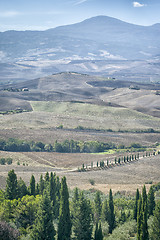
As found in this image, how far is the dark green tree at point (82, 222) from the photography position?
119 feet

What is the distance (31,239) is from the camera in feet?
110

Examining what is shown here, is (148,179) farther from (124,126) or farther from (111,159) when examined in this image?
(124,126)

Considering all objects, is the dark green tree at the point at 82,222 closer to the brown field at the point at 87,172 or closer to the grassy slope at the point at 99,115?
the brown field at the point at 87,172

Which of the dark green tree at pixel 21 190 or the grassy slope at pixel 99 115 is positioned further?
the grassy slope at pixel 99 115

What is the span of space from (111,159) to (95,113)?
72.1 metres

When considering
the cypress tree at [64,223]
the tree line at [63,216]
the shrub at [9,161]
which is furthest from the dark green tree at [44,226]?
the shrub at [9,161]

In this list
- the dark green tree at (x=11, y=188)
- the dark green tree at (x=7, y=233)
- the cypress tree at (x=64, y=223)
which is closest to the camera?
the dark green tree at (x=7, y=233)

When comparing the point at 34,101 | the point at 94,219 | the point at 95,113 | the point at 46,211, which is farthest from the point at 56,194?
the point at 34,101

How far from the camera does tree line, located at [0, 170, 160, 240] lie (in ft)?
110

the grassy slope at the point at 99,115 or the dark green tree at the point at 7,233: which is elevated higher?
the grassy slope at the point at 99,115

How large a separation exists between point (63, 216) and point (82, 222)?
2.07 metres

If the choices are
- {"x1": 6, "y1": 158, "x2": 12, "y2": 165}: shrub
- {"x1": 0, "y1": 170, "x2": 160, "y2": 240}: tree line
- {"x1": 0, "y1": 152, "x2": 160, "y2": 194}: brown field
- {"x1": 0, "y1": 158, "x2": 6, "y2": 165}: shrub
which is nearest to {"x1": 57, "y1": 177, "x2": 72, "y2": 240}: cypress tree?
{"x1": 0, "y1": 170, "x2": 160, "y2": 240}: tree line

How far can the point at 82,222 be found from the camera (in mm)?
36781

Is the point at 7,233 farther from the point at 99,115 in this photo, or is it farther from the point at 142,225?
the point at 99,115
